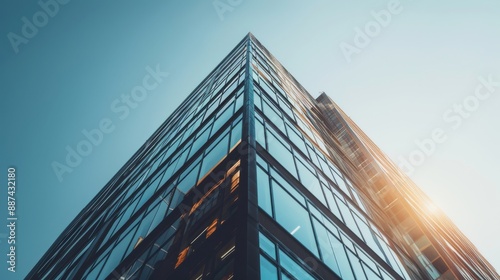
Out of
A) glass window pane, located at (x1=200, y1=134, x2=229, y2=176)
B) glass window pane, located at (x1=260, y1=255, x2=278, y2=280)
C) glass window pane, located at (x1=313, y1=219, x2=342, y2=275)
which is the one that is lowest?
glass window pane, located at (x1=313, y1=219, x2=342, y2=275)

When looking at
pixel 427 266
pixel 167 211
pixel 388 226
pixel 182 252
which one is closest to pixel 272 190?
pixel 182 252

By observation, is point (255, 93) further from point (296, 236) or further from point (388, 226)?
point (388, 226)

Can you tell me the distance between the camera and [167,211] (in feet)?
42.3

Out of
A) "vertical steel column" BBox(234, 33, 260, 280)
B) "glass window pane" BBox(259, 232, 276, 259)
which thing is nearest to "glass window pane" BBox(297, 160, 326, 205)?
"vertical steel column" BBox(234, 33, 260, 280)

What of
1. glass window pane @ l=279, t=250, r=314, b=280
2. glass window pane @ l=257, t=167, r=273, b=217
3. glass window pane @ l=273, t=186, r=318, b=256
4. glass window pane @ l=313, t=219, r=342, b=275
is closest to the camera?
glass window pane @ l=279, t=250, r=314, b=280

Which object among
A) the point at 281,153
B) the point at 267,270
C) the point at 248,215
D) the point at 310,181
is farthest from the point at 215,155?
the point at 267,270

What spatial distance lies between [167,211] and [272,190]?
4689 mm

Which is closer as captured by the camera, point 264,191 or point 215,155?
point 264,191

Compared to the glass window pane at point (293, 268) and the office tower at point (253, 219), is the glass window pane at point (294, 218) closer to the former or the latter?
the office tower at point (253, 219)

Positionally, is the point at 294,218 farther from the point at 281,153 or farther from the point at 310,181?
the point at 310,181

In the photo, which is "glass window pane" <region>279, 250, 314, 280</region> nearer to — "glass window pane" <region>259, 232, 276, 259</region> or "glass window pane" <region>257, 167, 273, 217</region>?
"glass window pane" <region>259, 232, 276, 259</region>

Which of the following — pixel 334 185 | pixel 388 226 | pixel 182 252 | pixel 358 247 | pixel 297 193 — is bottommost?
pixel 388 226

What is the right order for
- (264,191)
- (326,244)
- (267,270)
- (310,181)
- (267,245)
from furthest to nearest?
(310,181) < (326,244) < (264,191) < (267,245) < (267,270)

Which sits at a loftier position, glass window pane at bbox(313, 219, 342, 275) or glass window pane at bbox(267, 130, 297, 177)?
glass window pane at bbox(267, 130, 297, 177)
